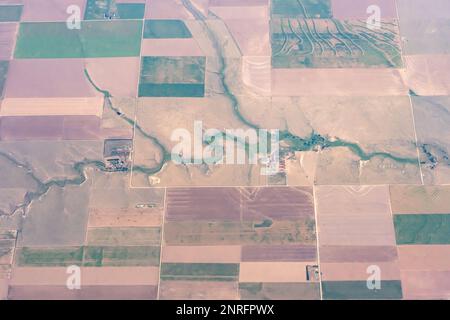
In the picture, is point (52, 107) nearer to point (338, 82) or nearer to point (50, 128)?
point (50, 128)

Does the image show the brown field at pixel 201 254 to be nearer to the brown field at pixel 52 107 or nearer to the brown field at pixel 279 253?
the brown field at pixel 279 253

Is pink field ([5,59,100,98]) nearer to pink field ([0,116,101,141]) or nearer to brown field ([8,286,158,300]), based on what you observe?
pink field ([0,116,101,141])

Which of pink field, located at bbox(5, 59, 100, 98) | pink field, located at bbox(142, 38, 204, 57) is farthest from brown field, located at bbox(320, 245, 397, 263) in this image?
pink field, located at bbox(5, 59, 100, 98)

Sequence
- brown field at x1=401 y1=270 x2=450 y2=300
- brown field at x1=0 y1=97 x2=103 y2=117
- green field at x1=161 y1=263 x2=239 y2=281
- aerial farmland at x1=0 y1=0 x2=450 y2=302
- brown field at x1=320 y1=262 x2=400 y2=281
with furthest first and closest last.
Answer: brown field at x1=0 y1=97 x2=103 y2=117, aerial farmland at x1=0 y1=0 x2=450 y2=302, green field at x1=161 y1=263 x2=239 y2=281, brown field at x1=320 y1=262 x2=400 y2=281, brown field at x1=401 y1=270 x2=450 y2=300

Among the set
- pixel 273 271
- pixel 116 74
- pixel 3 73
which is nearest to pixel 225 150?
pixel 273 271
